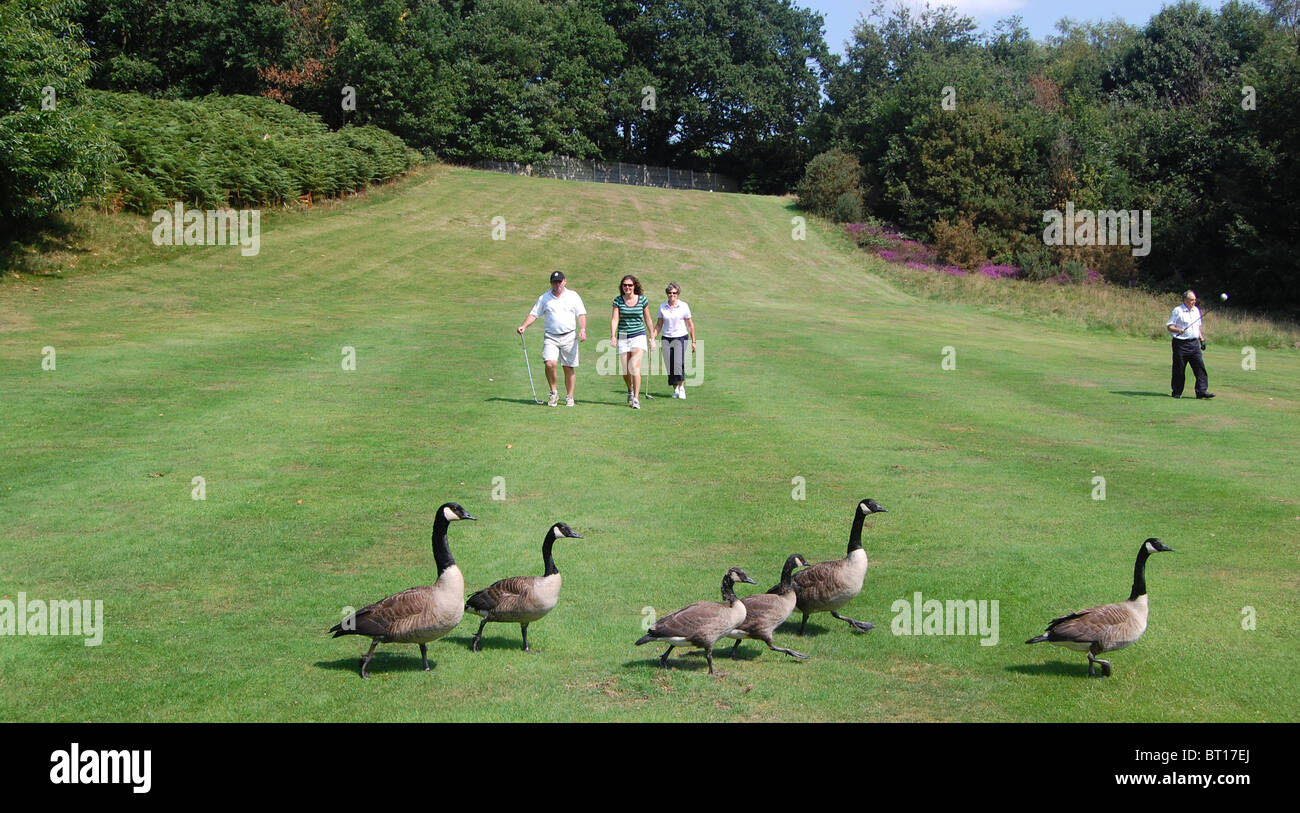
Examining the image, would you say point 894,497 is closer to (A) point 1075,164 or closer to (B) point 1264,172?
(B) point 1264,172

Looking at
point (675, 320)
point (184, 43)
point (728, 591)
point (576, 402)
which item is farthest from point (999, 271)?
point (184, 43)

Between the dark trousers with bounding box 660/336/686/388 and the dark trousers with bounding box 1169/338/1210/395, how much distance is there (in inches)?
547

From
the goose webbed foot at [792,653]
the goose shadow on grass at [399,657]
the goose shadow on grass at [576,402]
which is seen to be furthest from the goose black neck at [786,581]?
the goose shadow on grass at [576,402]

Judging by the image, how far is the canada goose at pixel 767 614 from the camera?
10906 mm

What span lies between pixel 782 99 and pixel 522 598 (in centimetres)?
11455

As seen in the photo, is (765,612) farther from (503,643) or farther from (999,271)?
(999,271)

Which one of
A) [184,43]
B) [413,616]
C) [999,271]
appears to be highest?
[184,43]

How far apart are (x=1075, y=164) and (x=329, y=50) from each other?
58.4 meters

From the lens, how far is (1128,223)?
244 feet

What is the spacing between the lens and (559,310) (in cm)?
2475

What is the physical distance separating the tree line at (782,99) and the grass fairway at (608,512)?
76.5 ft

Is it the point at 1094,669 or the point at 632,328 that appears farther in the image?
the point at 632,328

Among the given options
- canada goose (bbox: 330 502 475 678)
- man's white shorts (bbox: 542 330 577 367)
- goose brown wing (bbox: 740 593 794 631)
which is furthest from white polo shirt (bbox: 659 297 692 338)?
canada goose (bbox: 330 502 475 678)
